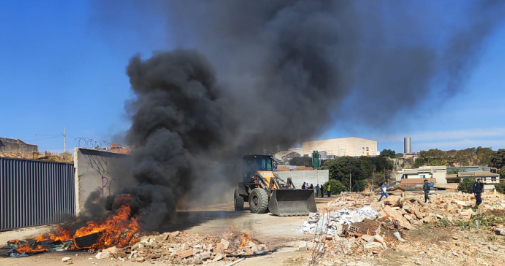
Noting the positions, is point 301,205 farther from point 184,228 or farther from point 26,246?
point 26,246

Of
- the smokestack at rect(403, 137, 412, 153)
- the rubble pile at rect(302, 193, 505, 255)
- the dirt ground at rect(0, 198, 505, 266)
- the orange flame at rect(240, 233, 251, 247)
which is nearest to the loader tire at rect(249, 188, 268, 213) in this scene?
the dirt ground at rect(0, 198, 505, 266)

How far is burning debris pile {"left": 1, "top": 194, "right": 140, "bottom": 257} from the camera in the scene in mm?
9133

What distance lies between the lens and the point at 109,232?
9.42 meters

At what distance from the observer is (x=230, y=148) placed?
19.4 metres

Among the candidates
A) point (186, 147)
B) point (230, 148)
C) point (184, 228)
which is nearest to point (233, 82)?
point (230, 148)

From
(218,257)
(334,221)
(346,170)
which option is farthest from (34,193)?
(346,170)

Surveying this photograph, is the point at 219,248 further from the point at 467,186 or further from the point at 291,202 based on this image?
the point at 467,186

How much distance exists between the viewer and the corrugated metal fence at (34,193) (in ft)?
39.4

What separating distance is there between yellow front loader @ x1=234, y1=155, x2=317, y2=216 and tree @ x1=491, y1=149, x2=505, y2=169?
165 ft

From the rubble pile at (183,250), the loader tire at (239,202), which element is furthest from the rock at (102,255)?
the loader tire at (239,202)

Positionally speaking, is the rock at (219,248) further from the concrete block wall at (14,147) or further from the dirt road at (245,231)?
the concrete block wall at (14,147)

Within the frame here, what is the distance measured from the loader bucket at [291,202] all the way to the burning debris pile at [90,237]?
6564 mm

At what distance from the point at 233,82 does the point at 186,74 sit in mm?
3799

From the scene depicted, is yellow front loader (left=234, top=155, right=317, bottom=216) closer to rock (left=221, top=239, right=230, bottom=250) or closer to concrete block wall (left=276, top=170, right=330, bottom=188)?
rock (left=221, top=239, right=230, bottom=250)
